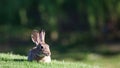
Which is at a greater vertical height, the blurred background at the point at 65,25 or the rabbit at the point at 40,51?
the blurred background at the point at 65,25

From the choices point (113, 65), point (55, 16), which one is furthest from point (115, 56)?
point (55, 16)

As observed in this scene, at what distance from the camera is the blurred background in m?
20.3

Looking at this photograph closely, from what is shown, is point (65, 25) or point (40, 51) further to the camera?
point (65, 25)

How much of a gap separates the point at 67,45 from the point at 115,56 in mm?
2665

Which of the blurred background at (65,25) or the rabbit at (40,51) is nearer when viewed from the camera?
the rabbit at (40,51)

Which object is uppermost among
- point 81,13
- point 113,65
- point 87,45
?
point 81,13

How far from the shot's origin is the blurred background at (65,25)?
66.7 ft

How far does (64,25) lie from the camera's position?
22859 mm

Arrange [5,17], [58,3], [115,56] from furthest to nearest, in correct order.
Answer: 1. [5,17]
2. [58,3]
3. [115,56]

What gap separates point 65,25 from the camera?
901 inches

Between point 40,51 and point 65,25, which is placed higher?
point 65,25

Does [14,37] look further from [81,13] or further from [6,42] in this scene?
[81,13]

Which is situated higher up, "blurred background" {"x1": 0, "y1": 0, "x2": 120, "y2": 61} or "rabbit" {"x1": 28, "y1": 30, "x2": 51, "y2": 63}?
"blurred background" {"x1": 0, "y1": 0, "x2": 120, "y2": 61}

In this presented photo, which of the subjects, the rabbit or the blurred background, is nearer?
the rabbit
